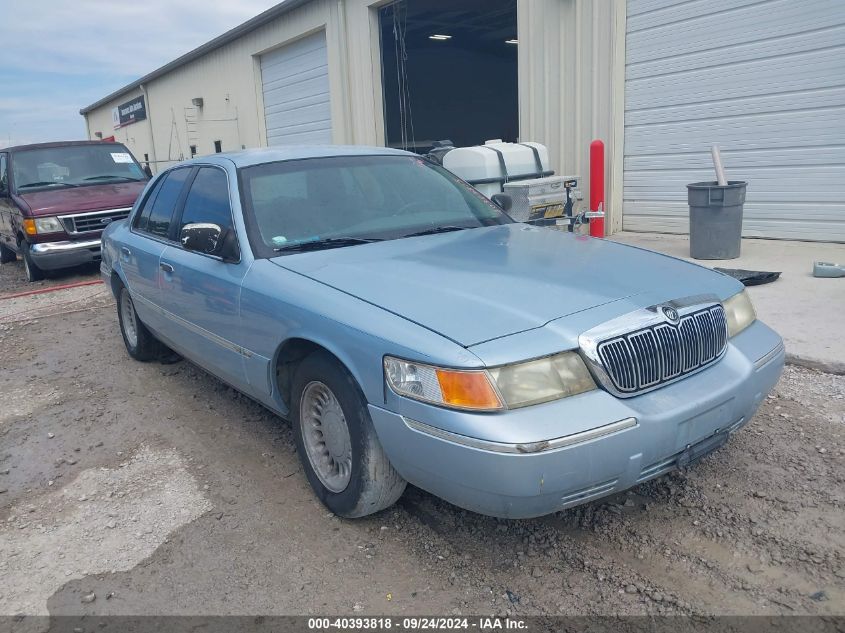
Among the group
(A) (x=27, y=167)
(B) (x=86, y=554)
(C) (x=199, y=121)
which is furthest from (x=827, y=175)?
(C) (x=199, y=121)

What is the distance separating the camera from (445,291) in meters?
2.95

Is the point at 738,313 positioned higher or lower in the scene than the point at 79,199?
lower

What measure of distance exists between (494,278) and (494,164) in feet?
17.4

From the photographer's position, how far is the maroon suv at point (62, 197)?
9.38m

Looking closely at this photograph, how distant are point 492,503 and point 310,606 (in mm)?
777

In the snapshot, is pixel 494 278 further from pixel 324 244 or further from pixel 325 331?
pixel 324 244

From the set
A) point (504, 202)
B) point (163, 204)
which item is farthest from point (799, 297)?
point (163, 204)

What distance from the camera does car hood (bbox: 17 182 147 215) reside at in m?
9.41

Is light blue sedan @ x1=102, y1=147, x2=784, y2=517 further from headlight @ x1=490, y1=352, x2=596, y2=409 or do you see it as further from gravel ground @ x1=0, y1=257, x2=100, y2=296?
gravel ground @ x1=0, y1=257, x2=100, y2=296

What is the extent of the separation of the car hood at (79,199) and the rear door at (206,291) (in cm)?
572

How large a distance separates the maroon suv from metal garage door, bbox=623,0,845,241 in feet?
22.8

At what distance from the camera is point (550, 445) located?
2.38 metres

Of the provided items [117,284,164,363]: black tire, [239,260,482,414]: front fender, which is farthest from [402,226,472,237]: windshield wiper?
[117,284,164,363]: black tire

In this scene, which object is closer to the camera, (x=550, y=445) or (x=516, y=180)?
(x=550, y=445)
